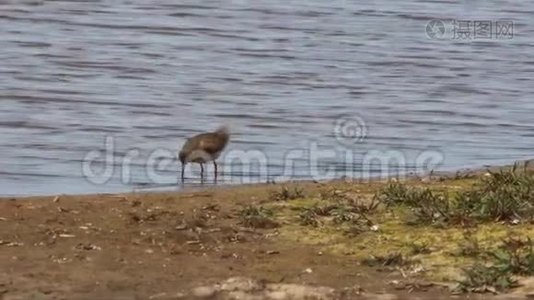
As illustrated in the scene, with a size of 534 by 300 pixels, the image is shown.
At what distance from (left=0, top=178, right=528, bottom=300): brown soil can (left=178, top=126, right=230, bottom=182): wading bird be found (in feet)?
5.90

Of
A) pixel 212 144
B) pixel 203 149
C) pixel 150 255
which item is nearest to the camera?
pixel 150 255

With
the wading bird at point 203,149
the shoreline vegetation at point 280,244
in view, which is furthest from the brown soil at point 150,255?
the wading bird at point 203,149

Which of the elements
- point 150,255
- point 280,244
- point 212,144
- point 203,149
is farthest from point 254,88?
point 150,255

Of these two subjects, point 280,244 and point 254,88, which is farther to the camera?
point 254,88

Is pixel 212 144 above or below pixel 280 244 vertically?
above

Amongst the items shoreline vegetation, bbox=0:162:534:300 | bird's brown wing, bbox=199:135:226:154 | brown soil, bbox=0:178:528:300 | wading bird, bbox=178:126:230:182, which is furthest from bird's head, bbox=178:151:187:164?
brown soil, bbox=0:178:528:300

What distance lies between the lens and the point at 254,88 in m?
12.5

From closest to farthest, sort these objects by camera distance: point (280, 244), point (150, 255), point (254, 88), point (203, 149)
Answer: point (150, 255), point (280, 244), point (203, 149), point (254, 88)

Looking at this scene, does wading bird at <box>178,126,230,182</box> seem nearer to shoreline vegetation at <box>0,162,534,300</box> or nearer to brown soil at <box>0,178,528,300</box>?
shoreline vegetation at <box>0,162,534,300</box>

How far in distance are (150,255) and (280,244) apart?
0.58m

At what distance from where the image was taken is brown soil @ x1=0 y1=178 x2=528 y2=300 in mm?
5629

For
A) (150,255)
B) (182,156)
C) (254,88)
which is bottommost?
(150,255)

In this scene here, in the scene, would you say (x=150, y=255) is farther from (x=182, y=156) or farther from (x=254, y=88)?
(x=254, y=88)

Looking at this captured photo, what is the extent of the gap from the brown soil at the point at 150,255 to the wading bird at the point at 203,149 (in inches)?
70.7
